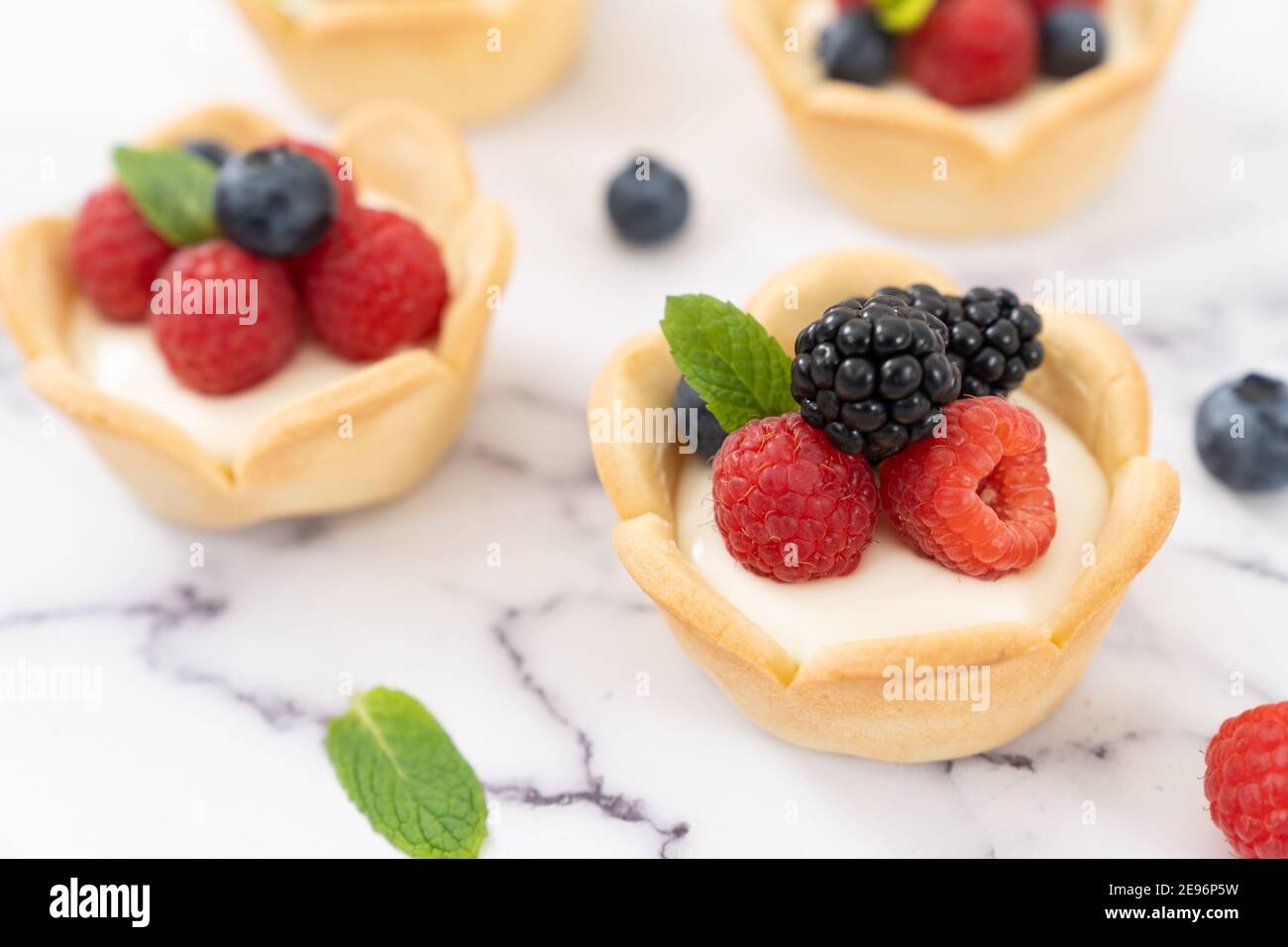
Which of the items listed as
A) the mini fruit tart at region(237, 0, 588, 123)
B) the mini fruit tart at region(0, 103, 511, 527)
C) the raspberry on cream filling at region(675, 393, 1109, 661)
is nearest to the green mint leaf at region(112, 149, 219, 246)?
the mini fruit tart at region(0, 103, 511, 527)

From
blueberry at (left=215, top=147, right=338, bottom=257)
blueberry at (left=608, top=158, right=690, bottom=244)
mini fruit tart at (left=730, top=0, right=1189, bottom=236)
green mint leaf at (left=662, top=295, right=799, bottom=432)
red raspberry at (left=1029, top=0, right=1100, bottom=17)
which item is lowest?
green mint leaf at (left=662, top=295, right=799, bottom=432)

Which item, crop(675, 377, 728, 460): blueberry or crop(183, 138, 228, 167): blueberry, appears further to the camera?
crop(183, 138, 228, 167): blueberry

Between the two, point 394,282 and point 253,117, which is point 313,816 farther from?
point 253,117

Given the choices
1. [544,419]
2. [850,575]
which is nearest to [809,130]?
[544,419]

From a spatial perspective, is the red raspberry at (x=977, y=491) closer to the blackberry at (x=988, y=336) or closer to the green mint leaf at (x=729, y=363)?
the blackberry at (x=988, y=336)

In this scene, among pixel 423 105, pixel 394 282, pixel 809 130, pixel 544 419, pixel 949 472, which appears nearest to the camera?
pixel 949 472

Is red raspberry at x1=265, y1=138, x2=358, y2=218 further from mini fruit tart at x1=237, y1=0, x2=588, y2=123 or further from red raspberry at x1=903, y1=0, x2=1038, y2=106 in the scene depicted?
red raspberry at x1=903, y1=0, x2=1038, y2=106

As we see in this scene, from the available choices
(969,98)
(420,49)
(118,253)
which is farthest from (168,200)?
(969,98)
